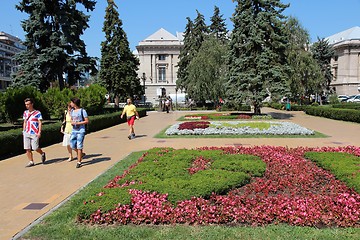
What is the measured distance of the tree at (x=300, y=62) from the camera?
3525cm

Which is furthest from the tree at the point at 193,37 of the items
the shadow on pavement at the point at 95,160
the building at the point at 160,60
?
the shadow on pavement at the point at 95,160

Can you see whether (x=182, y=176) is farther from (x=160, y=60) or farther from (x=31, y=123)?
(x=160, y=60)

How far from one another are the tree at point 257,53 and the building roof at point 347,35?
5457cm

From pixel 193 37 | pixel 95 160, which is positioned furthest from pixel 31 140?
pixel 193 37

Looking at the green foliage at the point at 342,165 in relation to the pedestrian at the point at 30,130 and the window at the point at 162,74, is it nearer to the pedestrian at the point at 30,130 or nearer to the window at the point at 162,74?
the pedestrian at the point at 30,130

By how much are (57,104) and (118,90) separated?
A: 25.4 metres

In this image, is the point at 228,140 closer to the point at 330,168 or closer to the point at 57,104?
the point at 330,168

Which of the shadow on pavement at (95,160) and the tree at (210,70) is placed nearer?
the shadow on pavement at (95,160)

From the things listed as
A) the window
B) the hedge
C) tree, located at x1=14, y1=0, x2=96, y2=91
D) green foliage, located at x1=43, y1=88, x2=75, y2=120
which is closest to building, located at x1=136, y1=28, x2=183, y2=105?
the window

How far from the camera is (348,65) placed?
69.8 metres

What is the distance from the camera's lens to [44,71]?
22.4 metres

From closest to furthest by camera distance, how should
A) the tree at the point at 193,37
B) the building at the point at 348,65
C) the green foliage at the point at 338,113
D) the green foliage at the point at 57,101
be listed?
the green foliage at the point at 57,101 → the green foliage at the point at 338,113 → the tree at the point at 193,37 → the building at the point at 348,65

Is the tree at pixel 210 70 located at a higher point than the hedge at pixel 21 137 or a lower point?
higher

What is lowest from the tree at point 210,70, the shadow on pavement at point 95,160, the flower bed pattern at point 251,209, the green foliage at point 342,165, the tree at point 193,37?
the shadow on pavement at point 95,160
